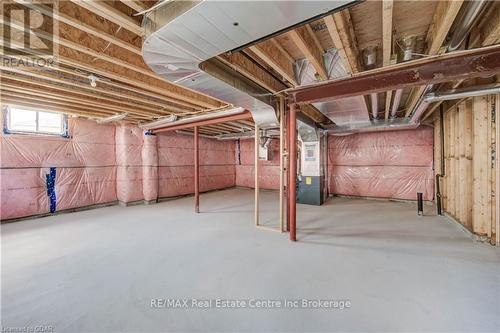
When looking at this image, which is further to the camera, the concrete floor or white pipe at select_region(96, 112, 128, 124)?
white pipe at select_region(96, 112, 128, 124)

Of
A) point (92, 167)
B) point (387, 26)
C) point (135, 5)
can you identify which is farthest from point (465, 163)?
point (92, 167)

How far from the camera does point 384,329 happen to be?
143cm

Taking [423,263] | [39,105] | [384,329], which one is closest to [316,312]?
[384,329]

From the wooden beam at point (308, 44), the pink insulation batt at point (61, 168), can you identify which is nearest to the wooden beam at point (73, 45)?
the wooden beam at point (308, 44)

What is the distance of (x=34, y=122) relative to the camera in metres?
4.35

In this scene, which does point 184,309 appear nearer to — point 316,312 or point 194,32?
point 316,312

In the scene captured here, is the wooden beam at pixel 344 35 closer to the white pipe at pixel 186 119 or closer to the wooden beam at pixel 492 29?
the wooden beam at pixel 492 29

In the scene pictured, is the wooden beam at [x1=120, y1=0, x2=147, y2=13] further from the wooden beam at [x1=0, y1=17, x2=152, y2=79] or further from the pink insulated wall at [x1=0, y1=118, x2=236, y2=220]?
the pink insulated wall at [x1=0, y1=118, x2=236, y2=220]

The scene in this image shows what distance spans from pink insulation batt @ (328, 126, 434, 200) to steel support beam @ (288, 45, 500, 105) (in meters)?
4.16

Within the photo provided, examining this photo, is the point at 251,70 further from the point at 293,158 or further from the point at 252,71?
the point at 293,158

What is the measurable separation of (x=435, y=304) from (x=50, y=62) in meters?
4.33

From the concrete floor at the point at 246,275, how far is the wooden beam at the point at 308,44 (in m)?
2.13

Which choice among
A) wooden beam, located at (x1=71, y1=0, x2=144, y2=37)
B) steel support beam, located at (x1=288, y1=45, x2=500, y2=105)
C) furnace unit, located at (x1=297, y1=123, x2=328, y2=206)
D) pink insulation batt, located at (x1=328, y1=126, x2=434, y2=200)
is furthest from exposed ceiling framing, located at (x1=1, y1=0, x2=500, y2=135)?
pink insulation batt, located at (x1=328, y1=126, x2=434, y2=200)

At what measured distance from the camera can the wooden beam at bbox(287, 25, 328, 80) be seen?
5.67ft
